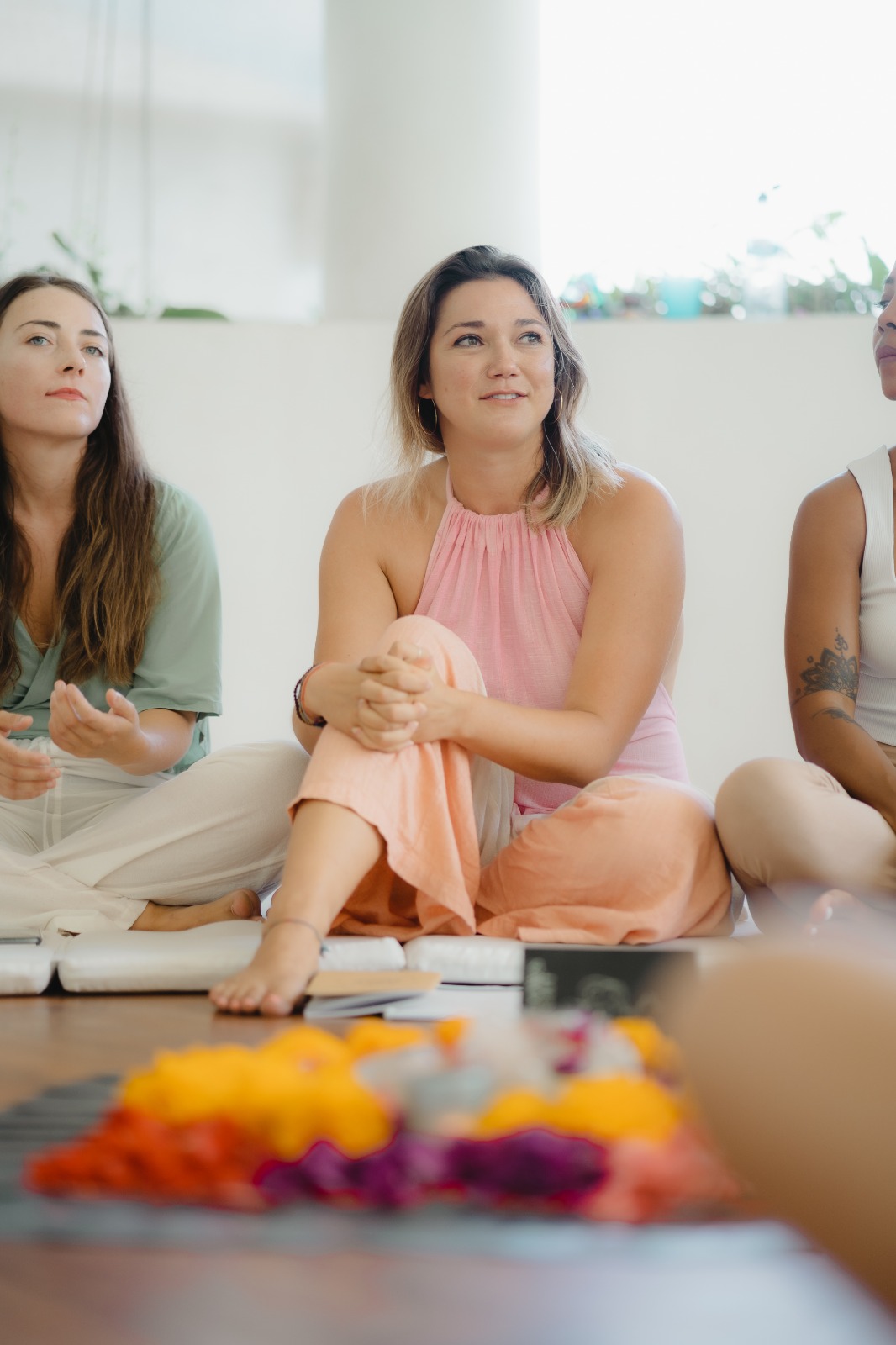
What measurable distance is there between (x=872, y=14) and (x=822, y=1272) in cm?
346

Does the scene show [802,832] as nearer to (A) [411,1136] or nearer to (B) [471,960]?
(B) [471,960]

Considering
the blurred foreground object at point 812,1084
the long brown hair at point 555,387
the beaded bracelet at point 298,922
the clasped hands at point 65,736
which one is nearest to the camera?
the blurred foreground object at point 812,1084

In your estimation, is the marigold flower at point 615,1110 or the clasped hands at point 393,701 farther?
the clasped hands at point 393,701

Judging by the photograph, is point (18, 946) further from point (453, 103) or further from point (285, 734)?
point (453, 103)

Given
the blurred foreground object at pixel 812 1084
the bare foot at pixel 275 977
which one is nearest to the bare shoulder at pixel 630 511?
the bare foot at pixel 275 977

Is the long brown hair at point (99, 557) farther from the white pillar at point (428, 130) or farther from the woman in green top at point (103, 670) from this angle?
the white pillar at point (428, 130)

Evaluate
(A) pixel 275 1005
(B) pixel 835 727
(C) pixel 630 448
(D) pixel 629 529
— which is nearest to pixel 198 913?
Answer: (A) pixel 275 1005

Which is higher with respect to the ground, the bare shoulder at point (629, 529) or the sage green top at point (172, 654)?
the bare shoulder at point (629, 529)

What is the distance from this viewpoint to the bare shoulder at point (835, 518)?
201cm

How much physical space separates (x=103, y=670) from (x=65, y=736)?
323 millimetres

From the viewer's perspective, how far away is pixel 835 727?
1887mm

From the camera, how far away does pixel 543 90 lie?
3545 millimetres

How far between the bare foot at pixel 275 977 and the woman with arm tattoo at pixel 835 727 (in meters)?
0.59

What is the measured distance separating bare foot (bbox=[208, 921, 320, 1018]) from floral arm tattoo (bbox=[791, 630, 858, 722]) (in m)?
0.83
